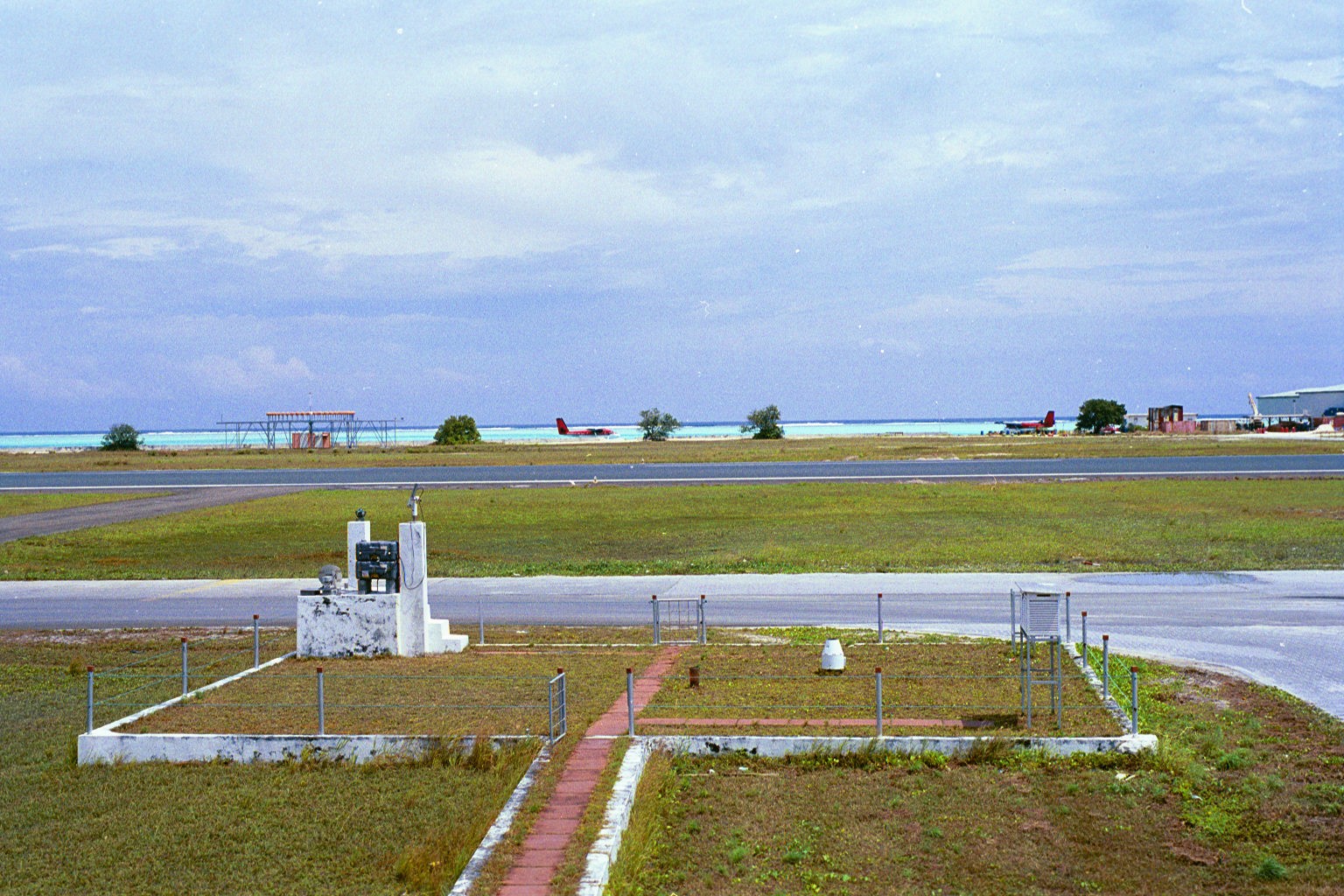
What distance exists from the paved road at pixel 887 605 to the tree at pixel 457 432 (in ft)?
455

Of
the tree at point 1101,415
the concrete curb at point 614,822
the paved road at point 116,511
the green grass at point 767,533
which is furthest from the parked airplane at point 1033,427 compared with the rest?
the concrete curb at point 614,822

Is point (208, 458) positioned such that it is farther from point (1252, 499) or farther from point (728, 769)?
point (728, 769)

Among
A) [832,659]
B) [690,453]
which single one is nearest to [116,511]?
[832,659]

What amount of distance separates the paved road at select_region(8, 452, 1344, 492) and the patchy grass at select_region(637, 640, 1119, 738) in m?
57.2

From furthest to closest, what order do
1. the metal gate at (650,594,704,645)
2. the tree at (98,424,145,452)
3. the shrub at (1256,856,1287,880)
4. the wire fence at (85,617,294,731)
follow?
the tree at (98,424,145,452) < the metal gate at (650,594,704,645) < the wire fence at (85,617,294,731) < the shrub at (1256,856,1287,880)

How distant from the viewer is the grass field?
11406 cm

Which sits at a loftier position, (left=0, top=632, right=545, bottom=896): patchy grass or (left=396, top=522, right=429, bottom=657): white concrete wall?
(left=396, top=522, right=429, bottom=657): white concrete wall

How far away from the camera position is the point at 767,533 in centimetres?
4956

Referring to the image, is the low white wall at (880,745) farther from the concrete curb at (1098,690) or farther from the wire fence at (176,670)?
the wire fence at (176,670)

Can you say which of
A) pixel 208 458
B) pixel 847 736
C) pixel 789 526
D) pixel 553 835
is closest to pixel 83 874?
pixel 553 835

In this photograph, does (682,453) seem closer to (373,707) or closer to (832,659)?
(832,659)

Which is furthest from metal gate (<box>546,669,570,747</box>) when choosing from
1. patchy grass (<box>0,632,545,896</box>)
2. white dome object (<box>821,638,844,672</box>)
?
white dome object (<box>821,638,844,672</box>)

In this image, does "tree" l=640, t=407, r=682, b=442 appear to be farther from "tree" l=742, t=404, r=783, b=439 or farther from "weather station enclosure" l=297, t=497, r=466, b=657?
"weather station enclosure" l=297, t=497, r=466, b=657

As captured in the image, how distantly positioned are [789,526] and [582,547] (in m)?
10.4
